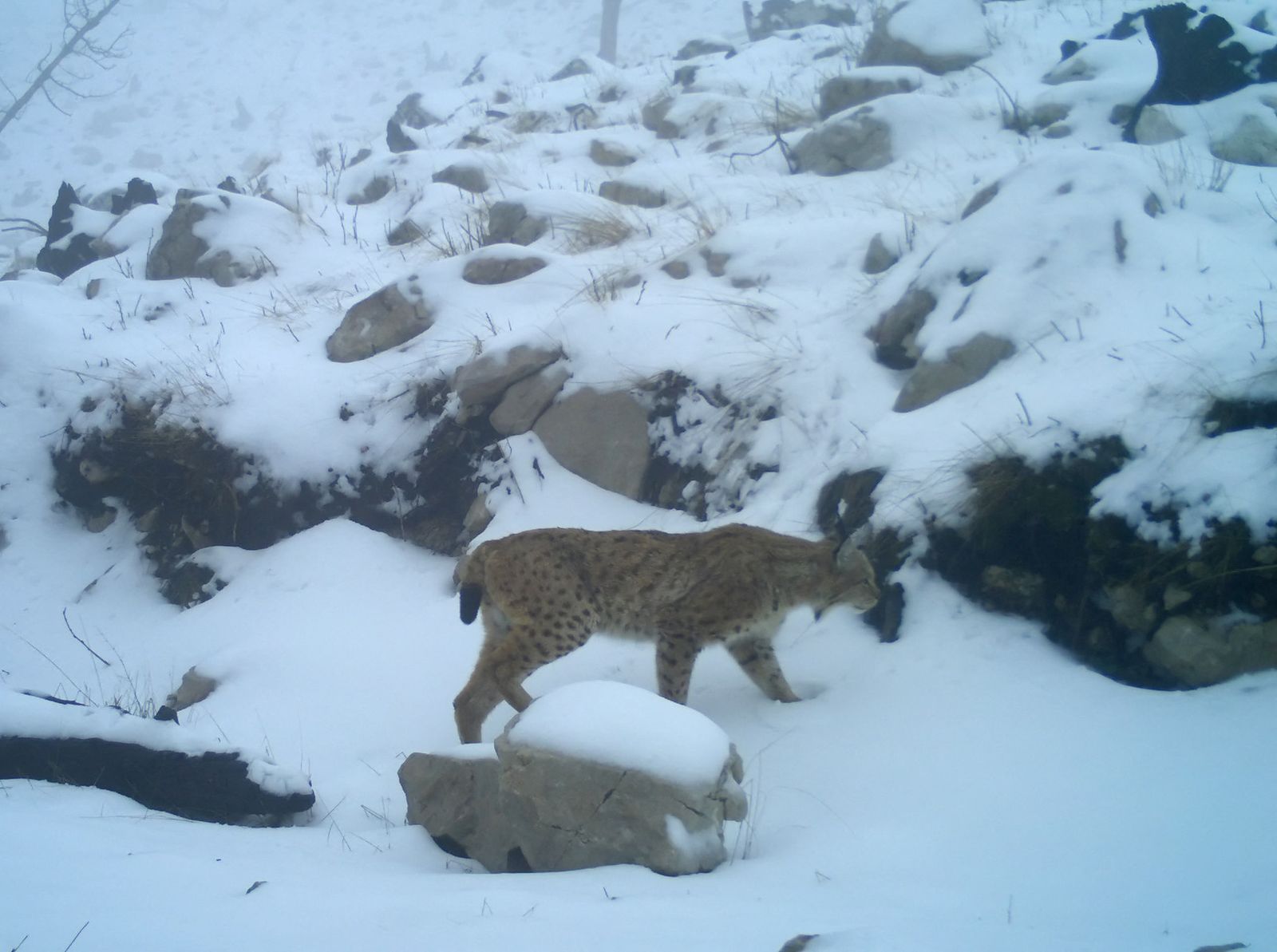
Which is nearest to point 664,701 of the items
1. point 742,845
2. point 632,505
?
point 742,845

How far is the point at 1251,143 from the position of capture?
27.5 ft

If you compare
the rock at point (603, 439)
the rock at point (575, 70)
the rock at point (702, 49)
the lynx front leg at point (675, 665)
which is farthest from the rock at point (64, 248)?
the rock at point (702, 49)

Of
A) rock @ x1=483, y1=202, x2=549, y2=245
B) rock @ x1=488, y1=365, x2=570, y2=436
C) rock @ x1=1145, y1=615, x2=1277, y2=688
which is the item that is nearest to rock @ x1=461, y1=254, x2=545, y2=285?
rock @ x1=483, y1=202, x2=549, y2=245

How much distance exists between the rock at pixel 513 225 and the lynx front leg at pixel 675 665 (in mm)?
6037

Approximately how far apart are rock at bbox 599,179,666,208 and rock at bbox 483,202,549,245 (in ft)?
3.99

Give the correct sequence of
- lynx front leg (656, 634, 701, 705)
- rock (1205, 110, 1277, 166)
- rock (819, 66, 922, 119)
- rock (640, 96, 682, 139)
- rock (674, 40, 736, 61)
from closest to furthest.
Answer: lynx front leg (656, 634, 701, 705) → rock (1205, 110, 1277, 166) → rock (819, 66, 922, 119) → rock (640, 96, 682, 139) → rock (674, 40, 736, 61)

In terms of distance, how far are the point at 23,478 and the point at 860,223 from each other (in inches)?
328

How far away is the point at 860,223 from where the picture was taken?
8.51 meters

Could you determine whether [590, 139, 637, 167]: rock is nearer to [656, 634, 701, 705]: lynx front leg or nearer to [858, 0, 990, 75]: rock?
[858, 0, 990, 75]: rock

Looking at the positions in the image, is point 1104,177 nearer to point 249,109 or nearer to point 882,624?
point 882,624

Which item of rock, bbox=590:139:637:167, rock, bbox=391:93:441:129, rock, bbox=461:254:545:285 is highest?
rock, bbox=461:254:545:285

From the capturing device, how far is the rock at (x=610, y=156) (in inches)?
525

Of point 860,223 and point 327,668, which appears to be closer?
point 327,668

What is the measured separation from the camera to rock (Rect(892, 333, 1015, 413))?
605 centimetres
